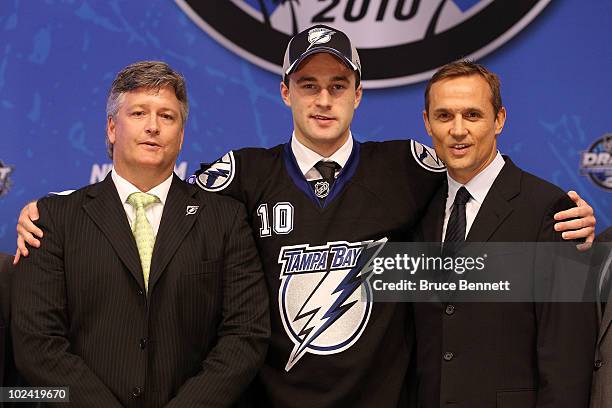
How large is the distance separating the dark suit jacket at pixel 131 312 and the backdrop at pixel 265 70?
42.9 inches

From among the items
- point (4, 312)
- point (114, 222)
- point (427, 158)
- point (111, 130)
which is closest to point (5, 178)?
point (4, 312)

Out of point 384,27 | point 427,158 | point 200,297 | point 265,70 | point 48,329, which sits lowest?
point 48,329

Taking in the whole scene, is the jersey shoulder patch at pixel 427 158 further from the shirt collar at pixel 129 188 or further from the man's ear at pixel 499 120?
the shirt collar at pixel 129 188

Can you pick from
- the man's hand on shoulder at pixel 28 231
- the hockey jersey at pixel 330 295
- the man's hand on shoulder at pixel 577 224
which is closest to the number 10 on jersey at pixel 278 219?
the hockey jersey at pixel 330 295

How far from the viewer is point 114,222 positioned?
6.78 feet

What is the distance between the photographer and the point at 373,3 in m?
3.10

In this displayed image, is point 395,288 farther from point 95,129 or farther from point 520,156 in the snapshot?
point 95,129

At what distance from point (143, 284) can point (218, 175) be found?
479 mm

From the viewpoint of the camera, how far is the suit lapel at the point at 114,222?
2014 millimetres

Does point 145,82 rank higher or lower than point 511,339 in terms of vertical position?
higher

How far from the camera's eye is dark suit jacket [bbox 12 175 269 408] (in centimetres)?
197

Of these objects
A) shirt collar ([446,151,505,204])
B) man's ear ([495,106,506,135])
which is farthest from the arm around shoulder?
man's ear ([495,106,506,135])

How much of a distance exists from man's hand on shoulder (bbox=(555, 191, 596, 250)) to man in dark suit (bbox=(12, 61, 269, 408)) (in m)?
0.81

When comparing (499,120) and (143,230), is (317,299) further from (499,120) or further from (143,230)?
(499,120)
